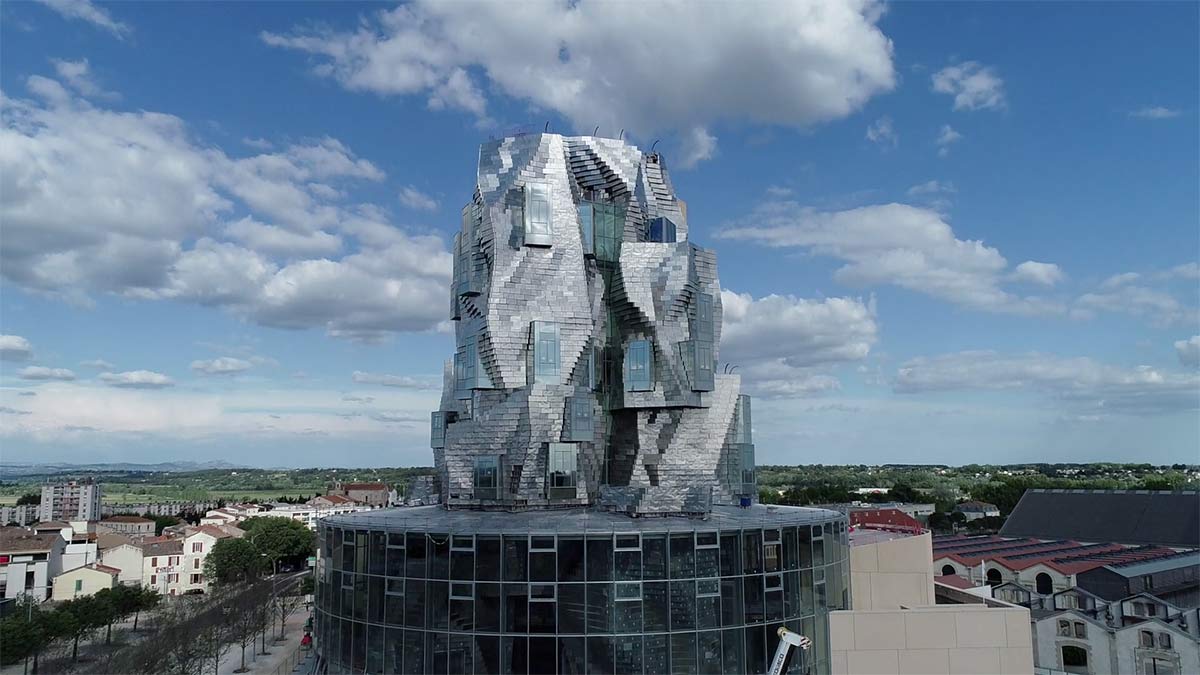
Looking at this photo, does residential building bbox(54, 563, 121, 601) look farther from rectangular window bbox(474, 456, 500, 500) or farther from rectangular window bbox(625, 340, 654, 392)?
rectangular window bbox(625, 340, 654, 392)

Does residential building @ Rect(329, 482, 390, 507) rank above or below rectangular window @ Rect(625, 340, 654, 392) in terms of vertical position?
below

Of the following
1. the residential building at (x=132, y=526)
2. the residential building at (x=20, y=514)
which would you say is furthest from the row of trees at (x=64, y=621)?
the residential building at (x=20, y=514)

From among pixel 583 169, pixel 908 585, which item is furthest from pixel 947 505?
pixel 583 169

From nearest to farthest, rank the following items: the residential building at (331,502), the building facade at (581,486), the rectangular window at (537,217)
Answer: the building facade at (581,486), the rectangular window at (537,217), the residential building at (331,502)

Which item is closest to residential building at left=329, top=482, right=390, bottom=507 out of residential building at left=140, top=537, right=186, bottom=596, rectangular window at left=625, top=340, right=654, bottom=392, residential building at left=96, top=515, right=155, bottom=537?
residential building at left=96, top=515, right=155, bottom=537

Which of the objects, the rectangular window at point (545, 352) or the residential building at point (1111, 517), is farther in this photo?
the residential building at point (1111, 517)

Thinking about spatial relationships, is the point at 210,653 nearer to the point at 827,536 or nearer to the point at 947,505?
the point at 827,536

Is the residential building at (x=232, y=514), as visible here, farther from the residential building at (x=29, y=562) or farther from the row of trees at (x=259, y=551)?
the residential building at (x=29, y=562)
